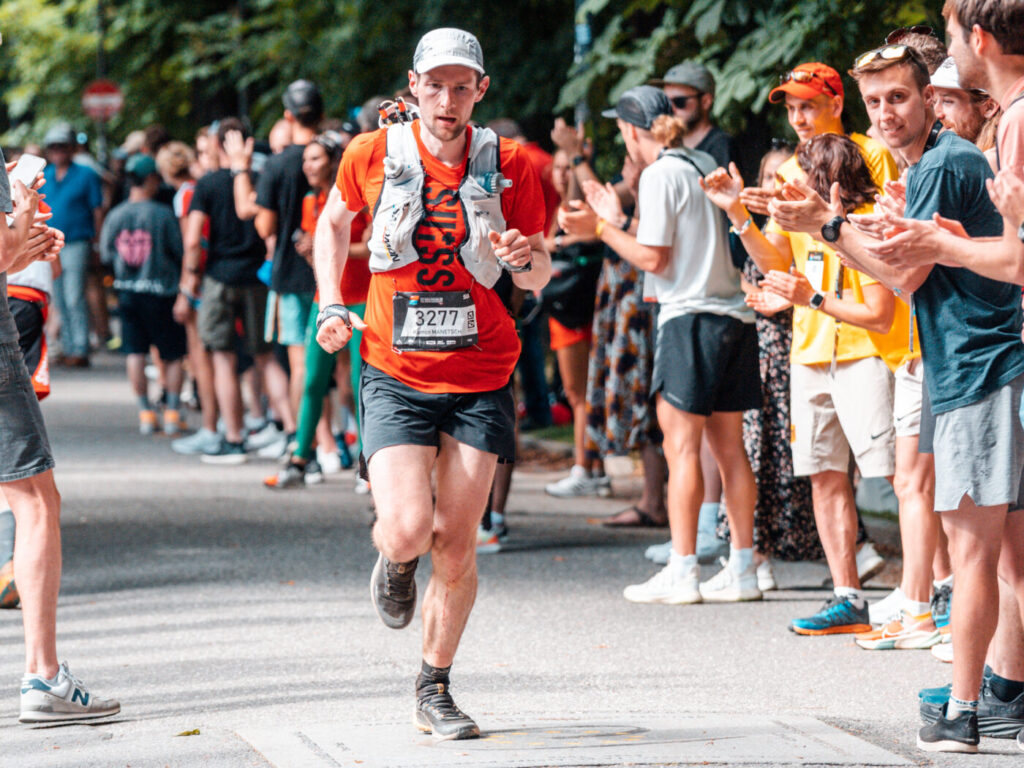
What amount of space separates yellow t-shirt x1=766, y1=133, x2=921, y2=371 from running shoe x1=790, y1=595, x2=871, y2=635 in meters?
1.06

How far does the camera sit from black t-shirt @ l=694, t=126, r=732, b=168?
796cm

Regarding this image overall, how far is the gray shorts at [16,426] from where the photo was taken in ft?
16.7

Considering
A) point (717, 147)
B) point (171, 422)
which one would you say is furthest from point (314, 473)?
point (717, 147)

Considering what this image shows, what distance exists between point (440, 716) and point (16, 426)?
1.68 m

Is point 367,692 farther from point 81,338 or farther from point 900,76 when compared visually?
point 81,338

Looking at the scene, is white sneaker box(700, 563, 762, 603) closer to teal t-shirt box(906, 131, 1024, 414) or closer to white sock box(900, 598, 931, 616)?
white sock box(900, 598, 931, 616)

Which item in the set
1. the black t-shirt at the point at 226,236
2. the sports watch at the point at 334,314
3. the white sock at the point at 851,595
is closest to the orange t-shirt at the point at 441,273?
the sports watch at the point at 334,314

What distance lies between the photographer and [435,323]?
4.88 metres

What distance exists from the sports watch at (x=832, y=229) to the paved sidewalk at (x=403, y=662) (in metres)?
1.53

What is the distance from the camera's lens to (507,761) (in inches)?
176

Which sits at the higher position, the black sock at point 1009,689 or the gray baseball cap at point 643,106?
the gray baseball cap at point 643,106

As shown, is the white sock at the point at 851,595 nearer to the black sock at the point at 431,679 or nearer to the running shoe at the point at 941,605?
the running shoe at the point at 941,605

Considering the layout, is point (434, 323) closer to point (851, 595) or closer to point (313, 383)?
point (851, 595)

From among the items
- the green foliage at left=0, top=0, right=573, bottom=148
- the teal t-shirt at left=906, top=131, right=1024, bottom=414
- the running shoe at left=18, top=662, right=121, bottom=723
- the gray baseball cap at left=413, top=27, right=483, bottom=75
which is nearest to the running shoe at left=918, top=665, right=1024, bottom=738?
the teal t-shirt at left=906, top=131, right=1024, bottom=414
